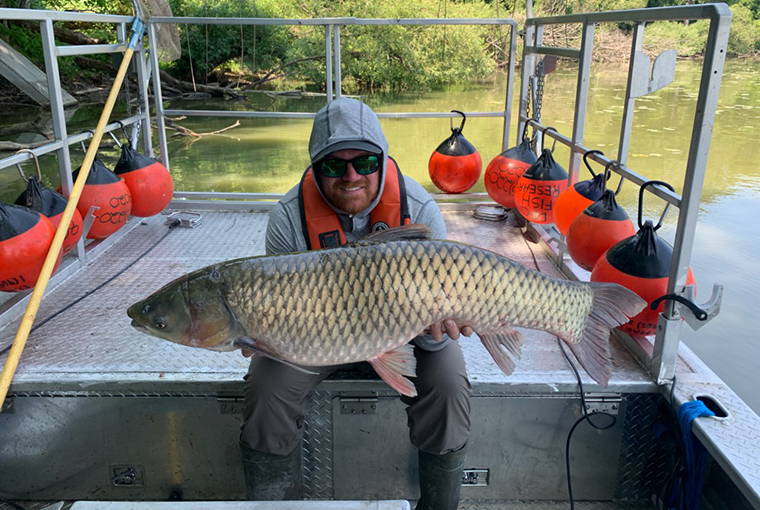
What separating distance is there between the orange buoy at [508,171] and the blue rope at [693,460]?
2.52 meters

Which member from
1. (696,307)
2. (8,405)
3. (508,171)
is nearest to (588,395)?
(696,307)

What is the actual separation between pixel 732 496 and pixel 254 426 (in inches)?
68.5

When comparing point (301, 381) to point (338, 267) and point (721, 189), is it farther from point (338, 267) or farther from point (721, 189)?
point (721, 189)

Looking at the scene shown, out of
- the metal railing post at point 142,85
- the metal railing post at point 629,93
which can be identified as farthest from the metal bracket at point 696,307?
the metal railing post at point 142,85

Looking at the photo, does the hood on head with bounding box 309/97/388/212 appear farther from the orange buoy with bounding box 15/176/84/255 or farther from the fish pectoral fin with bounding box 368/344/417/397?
the orange buoy with bounding box 15/176/84/255

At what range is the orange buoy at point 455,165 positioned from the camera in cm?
523

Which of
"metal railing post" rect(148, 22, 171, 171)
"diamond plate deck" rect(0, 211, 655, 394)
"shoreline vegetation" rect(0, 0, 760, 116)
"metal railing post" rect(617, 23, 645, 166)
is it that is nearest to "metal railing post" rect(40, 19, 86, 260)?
"diamond plate deck" rect(0, 211, 655, 394)

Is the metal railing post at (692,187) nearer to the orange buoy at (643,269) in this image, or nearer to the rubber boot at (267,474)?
the orange buoy at (643,269)

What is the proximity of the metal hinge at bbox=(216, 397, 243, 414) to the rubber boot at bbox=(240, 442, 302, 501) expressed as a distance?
37cm

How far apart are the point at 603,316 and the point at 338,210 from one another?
1.10 meters

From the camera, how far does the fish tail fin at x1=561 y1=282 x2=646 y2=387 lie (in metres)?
2.08

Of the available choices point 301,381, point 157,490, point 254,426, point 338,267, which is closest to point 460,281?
point 338,267

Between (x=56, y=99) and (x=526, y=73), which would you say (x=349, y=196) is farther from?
(x=526, y=73)

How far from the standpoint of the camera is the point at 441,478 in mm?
2330
